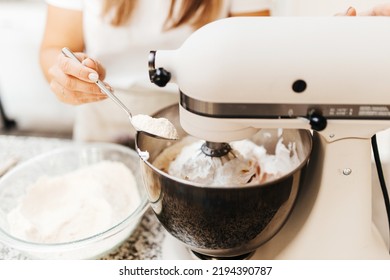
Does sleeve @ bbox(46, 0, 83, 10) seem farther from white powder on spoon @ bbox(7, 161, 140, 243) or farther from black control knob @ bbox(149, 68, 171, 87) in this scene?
black control knob @ bbox(149, 68, 171, 87)

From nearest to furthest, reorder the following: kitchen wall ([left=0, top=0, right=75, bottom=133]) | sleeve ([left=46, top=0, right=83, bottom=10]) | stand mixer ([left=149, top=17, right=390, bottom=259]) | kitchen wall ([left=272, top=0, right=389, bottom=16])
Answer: stand mixer ([left=149, top=17, right=390, bottom=259]) → kitchen wall ([left=272, top=0, right=389, bottom=16]) → sleeve ([left=46, top=0, right=83, bottom=10]) → kitchen wall ([left=0, top=0, right=75, bottom=133])

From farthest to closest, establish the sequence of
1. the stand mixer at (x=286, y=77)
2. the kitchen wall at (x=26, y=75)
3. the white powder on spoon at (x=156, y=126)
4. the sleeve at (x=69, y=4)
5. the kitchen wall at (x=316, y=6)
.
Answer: the kitchen wall at (x=26, y=75), the sleeve at (x=69, y=4), the kitchen wall at (x=316, y=6), the white powder on spoon at (x=156, y=126), the stand mixer at (x=286, y=77)

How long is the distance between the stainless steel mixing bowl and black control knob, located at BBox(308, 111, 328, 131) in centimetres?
6

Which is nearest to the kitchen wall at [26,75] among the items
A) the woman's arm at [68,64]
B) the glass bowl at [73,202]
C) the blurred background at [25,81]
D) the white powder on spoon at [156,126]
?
the blurred background at [25,81]

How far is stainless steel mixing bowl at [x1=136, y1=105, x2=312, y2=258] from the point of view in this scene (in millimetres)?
470

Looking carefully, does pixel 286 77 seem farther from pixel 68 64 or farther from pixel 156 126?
pixel 68 64

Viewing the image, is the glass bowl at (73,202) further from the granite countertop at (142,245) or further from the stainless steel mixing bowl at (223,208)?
the stainless steel mixing bowl at (223,208)

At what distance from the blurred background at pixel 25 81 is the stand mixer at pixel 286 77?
3.78 feet

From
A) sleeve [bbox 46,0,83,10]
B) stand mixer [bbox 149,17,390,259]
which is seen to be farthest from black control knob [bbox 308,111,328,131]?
sleeve [bbox 46,0,83,10]

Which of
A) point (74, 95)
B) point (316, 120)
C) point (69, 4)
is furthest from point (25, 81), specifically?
point (316, 120)

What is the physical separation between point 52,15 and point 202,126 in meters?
0.58

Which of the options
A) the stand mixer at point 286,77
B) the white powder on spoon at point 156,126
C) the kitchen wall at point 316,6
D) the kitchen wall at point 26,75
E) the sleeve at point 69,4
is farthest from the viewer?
the kitchen wall at point 26,75

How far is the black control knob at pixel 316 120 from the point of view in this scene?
45cm

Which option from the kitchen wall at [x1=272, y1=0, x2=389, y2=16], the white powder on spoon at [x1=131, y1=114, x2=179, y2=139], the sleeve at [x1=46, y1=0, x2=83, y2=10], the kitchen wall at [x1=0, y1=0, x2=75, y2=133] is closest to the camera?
the white powder on spoon at [x1=131, y1=114, x2=179, y2=139]
